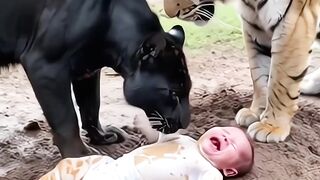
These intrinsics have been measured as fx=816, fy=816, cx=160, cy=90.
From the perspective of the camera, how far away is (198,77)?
272 cm

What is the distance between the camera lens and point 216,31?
3297 mm

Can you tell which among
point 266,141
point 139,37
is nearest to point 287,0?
point 266,141

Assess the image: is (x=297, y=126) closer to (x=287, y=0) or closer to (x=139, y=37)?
(x=287, y=0)

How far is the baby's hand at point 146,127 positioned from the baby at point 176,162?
0.28 metres

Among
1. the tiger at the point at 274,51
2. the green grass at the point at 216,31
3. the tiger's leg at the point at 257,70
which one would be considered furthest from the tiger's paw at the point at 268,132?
the green grass at the point at 216,31

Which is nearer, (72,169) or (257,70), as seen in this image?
(72,169)

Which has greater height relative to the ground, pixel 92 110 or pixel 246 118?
pixel 92 110

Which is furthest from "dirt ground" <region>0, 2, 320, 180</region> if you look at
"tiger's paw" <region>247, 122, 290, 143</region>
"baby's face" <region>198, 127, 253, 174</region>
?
"baby's face" <region>198, 127, 253, 174</region>

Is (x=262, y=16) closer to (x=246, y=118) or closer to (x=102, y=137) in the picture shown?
(x=246, y=118)

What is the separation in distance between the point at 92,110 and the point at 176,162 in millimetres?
456

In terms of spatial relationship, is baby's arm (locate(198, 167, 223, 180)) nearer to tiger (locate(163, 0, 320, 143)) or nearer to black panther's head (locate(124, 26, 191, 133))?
black panther's head (locate(124, 26, 191, 133))

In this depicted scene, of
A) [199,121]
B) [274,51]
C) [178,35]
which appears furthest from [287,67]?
[178,35]

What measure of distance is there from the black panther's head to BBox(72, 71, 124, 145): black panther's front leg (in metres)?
0.26

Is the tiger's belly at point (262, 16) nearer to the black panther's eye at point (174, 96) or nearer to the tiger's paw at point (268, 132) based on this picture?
the tiger's paw at point (268, 132)
